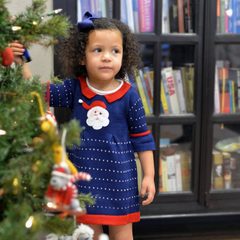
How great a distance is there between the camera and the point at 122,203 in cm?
106

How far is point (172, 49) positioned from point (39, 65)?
2.40 feet

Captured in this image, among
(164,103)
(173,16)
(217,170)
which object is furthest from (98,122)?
(217,170)

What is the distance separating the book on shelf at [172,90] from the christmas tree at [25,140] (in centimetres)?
94

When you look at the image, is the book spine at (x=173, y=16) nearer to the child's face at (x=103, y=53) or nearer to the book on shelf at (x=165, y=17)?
the book on shelf at (x=165, y=17)

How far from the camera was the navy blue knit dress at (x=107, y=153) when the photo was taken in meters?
1.05

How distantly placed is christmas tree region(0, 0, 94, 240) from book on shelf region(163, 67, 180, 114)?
0.94m

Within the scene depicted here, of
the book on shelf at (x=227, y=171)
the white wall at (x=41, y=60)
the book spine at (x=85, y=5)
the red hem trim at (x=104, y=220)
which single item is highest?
the book spine at (x=85, y=5)

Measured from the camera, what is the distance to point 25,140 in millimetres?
634

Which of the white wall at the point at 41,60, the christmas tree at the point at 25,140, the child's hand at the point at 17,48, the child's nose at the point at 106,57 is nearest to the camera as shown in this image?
the christmas tree at the point at 25,140

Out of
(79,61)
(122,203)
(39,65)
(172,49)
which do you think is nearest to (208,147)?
(172,49)

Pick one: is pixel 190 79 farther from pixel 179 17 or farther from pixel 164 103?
pixel 179 17

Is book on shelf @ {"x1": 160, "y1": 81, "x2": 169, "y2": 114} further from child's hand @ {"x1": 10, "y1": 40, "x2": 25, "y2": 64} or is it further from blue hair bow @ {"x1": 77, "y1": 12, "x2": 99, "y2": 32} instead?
child's hand @ {"x1": 10, "y1": 40, "x2": 25, "y2": 64}

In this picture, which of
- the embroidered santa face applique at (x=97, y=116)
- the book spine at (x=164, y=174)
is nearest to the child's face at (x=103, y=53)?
the embroidered santa face applique at (x=97, y=116)

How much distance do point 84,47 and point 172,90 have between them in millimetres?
672
